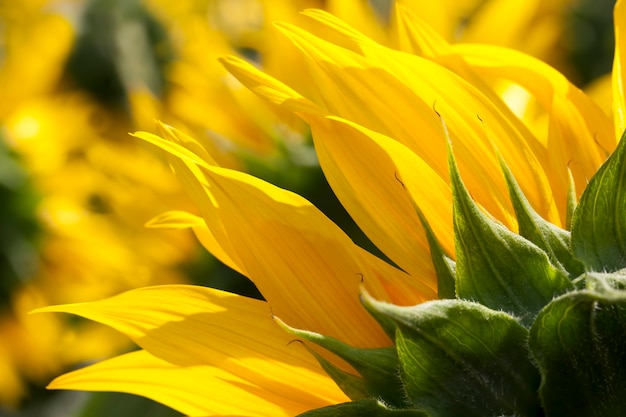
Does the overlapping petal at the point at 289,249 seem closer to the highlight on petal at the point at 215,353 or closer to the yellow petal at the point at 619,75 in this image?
the highlight on petal at the point at 215,353

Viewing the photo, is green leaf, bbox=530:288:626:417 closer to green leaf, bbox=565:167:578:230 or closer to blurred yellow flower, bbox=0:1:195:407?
green leaf, bbox=565:167:578:230

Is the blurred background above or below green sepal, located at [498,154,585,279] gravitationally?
below

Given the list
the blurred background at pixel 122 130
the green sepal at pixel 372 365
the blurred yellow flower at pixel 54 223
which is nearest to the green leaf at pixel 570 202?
the green sepal at pixel 372 365

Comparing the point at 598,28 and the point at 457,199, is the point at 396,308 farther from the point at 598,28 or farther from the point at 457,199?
the point at 598,28

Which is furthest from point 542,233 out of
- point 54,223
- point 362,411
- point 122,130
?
point 122,130

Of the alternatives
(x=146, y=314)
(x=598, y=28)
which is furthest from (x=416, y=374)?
(x=598, y=28)

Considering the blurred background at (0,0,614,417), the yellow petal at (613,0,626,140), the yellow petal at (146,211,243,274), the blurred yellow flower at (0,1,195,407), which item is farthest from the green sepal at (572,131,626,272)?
the blurred yellow flower at (0,1,195,407)
